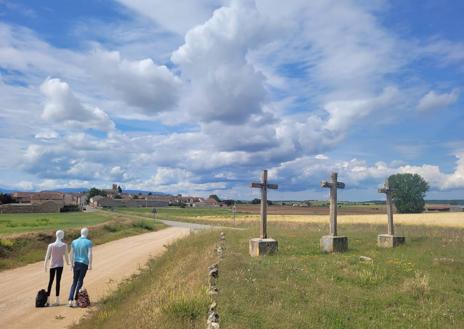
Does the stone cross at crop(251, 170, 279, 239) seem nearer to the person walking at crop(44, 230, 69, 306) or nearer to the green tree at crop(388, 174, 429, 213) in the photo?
the person walking at crop(44, 230, 69, 306)

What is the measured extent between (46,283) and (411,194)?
314 ft

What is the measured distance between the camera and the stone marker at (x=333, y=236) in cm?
1820

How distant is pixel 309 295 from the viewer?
32.9 ft

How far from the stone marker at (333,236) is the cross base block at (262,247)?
2.34 m

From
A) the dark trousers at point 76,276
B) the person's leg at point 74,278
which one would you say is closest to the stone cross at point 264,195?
the dark trousers at point 76,276

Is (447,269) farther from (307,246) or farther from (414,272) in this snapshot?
(307,246)

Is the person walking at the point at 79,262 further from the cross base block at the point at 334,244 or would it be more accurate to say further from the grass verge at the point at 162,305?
the cross base block at the point at 334,244

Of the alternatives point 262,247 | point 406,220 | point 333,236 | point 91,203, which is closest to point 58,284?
point 262,247

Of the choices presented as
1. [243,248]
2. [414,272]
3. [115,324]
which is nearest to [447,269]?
[414,272]

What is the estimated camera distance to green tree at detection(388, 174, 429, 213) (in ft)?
327

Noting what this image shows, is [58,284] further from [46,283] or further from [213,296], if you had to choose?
[213,296]

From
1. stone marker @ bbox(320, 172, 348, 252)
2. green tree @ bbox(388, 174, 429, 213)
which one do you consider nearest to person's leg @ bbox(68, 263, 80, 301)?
stone marker @ bbox(320, 172, 348, 252)

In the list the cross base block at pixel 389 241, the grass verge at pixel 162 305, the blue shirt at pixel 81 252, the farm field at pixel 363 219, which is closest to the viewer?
the grass verge at pixel 162 305

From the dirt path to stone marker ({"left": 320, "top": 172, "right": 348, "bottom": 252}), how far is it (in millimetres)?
7951
